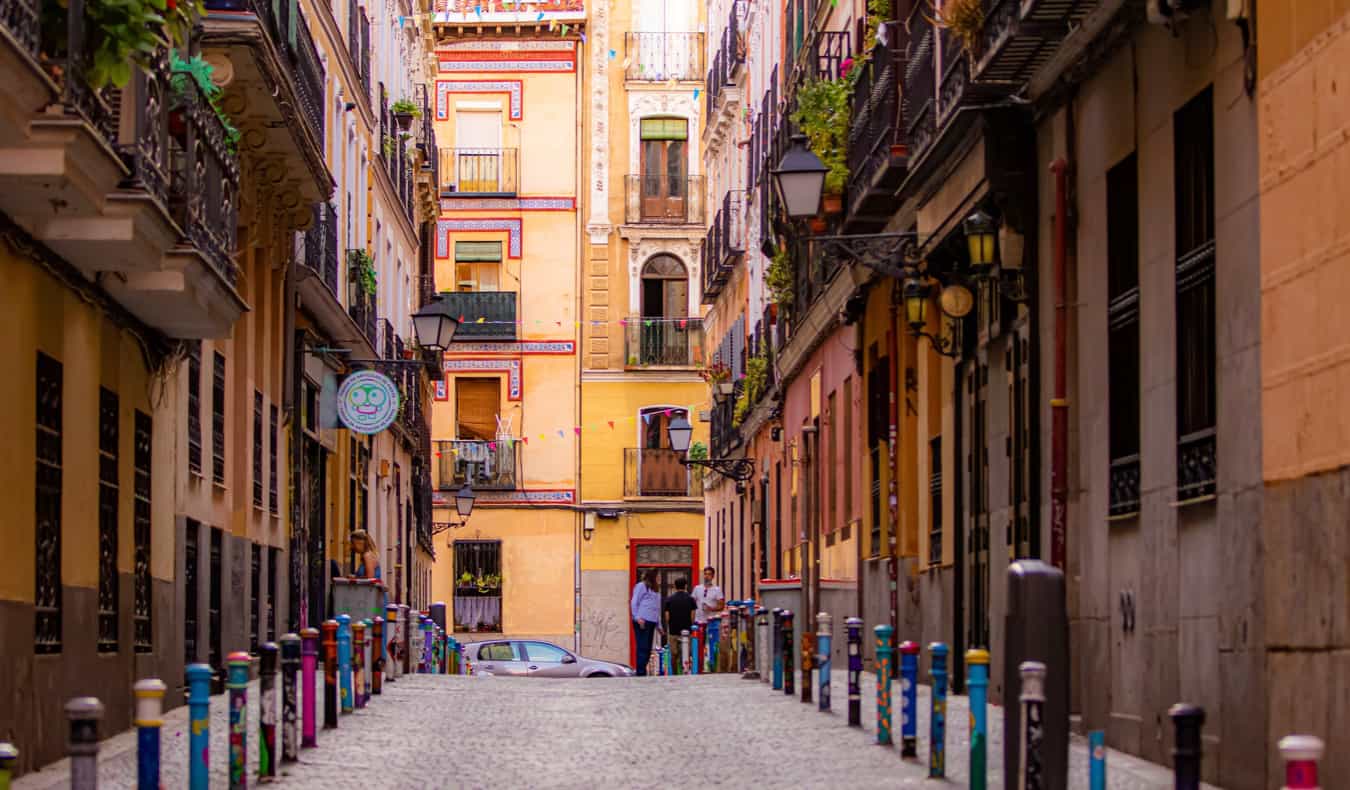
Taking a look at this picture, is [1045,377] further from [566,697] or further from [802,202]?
[566,697]

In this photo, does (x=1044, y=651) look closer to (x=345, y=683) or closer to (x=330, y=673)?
(x=330, y=673)

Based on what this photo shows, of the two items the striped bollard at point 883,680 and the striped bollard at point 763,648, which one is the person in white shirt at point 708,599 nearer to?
the striped bollard at point 763,648

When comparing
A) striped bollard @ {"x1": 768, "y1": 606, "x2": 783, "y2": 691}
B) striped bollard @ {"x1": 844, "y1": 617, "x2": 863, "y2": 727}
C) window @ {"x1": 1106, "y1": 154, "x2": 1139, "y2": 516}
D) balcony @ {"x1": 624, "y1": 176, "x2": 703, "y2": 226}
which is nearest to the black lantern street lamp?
balcony @ {"x1": 624, "y1": 176, "x2": 703, "y2": 226}

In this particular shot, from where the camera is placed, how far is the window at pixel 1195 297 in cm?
1302

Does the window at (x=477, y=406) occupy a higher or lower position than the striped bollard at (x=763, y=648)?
higher

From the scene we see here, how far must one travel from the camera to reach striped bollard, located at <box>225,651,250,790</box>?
37.3 feet

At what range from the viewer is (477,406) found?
190 feet

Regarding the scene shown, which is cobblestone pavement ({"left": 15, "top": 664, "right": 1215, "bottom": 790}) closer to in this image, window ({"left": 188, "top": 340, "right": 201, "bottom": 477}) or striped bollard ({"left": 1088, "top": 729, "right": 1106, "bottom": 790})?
window ({"left": 188, "top": 340, "right": 201, "bottom": 477})

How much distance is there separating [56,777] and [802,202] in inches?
372

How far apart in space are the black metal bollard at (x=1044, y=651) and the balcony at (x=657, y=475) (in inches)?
1897

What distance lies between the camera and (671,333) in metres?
58.1

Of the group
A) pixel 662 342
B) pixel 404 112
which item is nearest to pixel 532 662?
pixel 404 112

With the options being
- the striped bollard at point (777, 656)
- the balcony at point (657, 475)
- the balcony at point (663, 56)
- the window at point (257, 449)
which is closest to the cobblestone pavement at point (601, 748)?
the striped bollard at point (777, 656)

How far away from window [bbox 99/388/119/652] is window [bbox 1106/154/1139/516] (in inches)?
284
